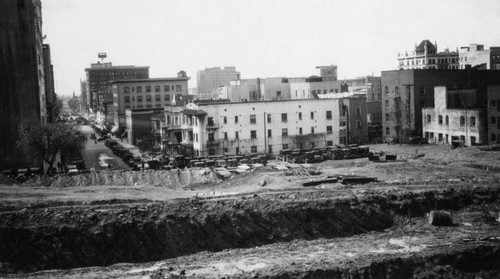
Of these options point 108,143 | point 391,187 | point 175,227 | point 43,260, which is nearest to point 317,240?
point 175,227

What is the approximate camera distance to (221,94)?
384ft

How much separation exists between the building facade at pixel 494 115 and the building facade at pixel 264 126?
733 inches

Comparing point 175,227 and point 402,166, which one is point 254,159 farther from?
point 175,227

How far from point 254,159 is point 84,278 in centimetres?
3819

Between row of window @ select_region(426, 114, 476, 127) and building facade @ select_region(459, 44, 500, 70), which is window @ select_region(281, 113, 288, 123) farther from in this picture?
building facade @ select_region(459, 44, 500, 70)

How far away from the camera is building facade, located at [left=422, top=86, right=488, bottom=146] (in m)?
66.5

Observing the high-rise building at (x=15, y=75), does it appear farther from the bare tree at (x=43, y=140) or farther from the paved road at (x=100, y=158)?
the paved road at (x=100, y=158)

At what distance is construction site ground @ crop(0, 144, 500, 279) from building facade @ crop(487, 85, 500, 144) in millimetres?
26284

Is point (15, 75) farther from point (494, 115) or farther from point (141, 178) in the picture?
point (494, 115)

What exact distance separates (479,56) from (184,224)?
131876mm

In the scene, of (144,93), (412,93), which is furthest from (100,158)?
(412,93)

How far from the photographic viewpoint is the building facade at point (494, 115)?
64.9 metres

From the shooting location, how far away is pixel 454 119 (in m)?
70.2

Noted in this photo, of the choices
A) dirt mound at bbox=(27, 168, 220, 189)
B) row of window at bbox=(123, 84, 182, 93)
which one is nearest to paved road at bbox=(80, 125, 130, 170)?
dirt mound at bbox=(27, 168, 220, 189)
